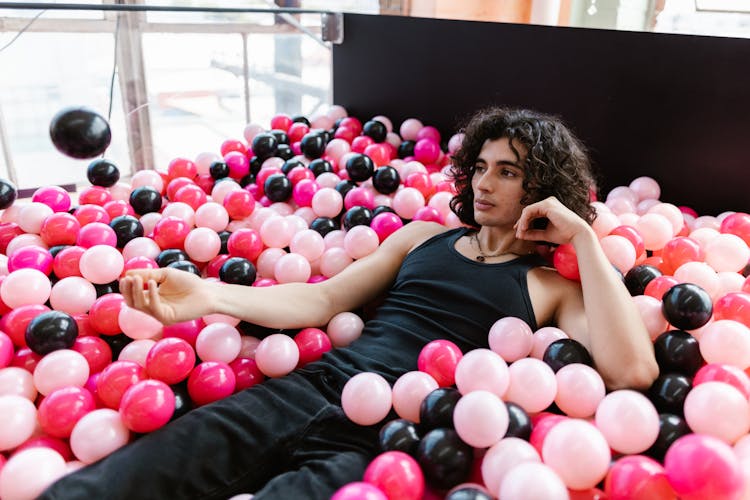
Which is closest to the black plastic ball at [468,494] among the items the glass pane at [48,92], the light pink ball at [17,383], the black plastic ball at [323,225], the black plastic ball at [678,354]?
the black plastic ball at [678,354]

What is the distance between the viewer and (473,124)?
1638mm

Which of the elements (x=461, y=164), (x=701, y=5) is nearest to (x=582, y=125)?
(x=461, y=164)

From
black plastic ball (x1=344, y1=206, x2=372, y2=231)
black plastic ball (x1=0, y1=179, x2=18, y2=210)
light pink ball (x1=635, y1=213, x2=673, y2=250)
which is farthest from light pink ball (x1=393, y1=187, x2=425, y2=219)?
black plastic ball (x1=0, y1=179, x2=18, y2=210)

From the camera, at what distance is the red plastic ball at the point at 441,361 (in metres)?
1.23

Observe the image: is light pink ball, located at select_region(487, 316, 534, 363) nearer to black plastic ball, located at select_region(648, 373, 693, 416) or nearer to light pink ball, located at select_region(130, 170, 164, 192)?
black plastic ball, located at select_region(648, 373, 693, 416)

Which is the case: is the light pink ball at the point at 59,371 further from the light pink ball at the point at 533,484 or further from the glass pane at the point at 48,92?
the glass pane at the point at 48,92

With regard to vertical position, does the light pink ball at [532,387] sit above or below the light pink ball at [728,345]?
below

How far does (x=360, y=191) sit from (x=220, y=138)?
7.70 feet

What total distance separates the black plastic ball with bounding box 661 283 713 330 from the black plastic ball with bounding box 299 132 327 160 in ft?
5.07

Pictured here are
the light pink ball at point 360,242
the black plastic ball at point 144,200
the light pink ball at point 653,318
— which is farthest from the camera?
the black plastic ball at point 144,200

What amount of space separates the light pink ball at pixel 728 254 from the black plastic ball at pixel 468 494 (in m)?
1.06

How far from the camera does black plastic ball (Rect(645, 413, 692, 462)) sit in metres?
1.05

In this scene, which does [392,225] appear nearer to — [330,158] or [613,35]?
[330,158]

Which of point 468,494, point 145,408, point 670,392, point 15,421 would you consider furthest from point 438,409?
point 15,421
